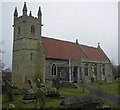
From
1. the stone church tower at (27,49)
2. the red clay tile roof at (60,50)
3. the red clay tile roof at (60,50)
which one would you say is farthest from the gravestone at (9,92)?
the red clay tile roof at (60,50)

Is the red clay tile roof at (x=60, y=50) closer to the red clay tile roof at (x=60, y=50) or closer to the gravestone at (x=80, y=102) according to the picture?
the red clay tile roof at (x=60, y=50)

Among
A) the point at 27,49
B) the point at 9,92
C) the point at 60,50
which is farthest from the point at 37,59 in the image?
the point at 9,92

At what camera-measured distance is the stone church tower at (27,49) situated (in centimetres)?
2555

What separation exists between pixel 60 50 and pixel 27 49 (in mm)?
7922

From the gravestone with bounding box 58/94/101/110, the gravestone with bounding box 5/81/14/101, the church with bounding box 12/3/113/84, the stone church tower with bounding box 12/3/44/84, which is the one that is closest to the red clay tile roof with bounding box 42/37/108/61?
the church with bounding box 12/3/113/84

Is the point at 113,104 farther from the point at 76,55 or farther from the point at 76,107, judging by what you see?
the point at 76,55

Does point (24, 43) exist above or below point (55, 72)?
above

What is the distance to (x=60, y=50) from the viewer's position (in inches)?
1203

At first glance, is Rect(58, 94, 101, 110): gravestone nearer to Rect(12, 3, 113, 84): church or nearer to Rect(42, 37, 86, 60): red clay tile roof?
Rect(12, 3, 113, 84): church

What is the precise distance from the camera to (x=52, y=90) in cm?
1327

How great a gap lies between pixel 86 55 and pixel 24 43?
16.8 meters

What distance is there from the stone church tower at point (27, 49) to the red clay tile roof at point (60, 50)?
6.37 ft

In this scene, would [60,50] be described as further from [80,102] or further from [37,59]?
[80,102]

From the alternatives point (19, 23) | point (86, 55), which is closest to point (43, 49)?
point (19, 23)
